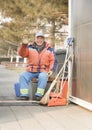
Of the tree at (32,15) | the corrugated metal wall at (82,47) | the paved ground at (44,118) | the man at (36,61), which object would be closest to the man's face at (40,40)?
the man at (36,61)

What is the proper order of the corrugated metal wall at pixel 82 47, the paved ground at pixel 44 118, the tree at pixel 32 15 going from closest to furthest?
the paved ground at pixel 44 118 < the corrugated metal wall at pixel 82 47 < the tree at pixel 32 15

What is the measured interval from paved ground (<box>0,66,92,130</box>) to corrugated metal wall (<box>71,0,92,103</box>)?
14.5 inches

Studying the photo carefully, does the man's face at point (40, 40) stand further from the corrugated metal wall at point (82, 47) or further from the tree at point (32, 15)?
the tree at point (32, 15)

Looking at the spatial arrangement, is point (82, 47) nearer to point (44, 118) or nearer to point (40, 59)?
point (40, 59)

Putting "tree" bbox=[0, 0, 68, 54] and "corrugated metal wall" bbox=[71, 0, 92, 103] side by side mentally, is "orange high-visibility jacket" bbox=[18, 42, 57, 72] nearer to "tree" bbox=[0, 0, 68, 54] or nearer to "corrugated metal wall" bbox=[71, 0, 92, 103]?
"corrugated metal wall" bbox=[71, 0, 92, 103]

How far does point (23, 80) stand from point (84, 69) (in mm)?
1521

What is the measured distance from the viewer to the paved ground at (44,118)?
6496mm

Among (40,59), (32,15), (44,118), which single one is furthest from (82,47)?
(32,15)

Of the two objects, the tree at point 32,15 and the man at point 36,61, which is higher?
the tree at point 32,15

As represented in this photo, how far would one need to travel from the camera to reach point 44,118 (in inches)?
288

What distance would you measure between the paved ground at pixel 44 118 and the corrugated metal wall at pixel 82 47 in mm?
367

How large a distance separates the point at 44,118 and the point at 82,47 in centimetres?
208

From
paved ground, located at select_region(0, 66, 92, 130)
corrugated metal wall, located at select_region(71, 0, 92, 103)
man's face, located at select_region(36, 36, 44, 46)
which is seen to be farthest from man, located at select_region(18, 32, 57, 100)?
paved ground, located at select_region(0, 66, 92, 130)

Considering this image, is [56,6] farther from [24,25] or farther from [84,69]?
[84,69]
